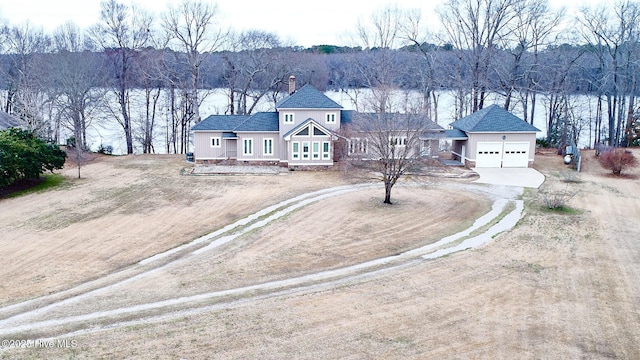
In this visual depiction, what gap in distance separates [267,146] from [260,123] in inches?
68.7

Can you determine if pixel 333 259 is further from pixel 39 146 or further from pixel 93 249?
pixel 39 146

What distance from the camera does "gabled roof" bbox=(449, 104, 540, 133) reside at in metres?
34.8

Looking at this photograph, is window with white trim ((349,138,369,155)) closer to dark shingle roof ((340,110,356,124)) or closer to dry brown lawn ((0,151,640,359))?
dry brown lawn ((0,151,640,359))

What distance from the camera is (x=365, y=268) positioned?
55.4 ft

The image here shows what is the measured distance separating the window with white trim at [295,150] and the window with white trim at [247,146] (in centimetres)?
320

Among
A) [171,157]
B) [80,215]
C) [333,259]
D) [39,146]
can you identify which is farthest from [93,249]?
[171,157]

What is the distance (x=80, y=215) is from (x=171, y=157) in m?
17.3

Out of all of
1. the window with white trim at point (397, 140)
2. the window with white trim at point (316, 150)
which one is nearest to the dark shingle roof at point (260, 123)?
the window with white trim at point (316, 150)

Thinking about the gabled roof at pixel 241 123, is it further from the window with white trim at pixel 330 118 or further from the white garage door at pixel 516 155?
the white garage door at pixel 516 155

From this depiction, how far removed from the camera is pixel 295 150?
35.0 m

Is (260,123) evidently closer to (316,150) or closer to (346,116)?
(316,150)

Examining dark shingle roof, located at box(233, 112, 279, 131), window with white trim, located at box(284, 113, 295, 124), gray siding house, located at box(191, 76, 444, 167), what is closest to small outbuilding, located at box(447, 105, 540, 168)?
gray siding house, located at box(191, 76, 444, 167)

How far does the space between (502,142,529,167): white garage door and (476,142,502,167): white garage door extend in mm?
415

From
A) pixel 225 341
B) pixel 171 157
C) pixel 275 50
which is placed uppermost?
pixel 275 50
